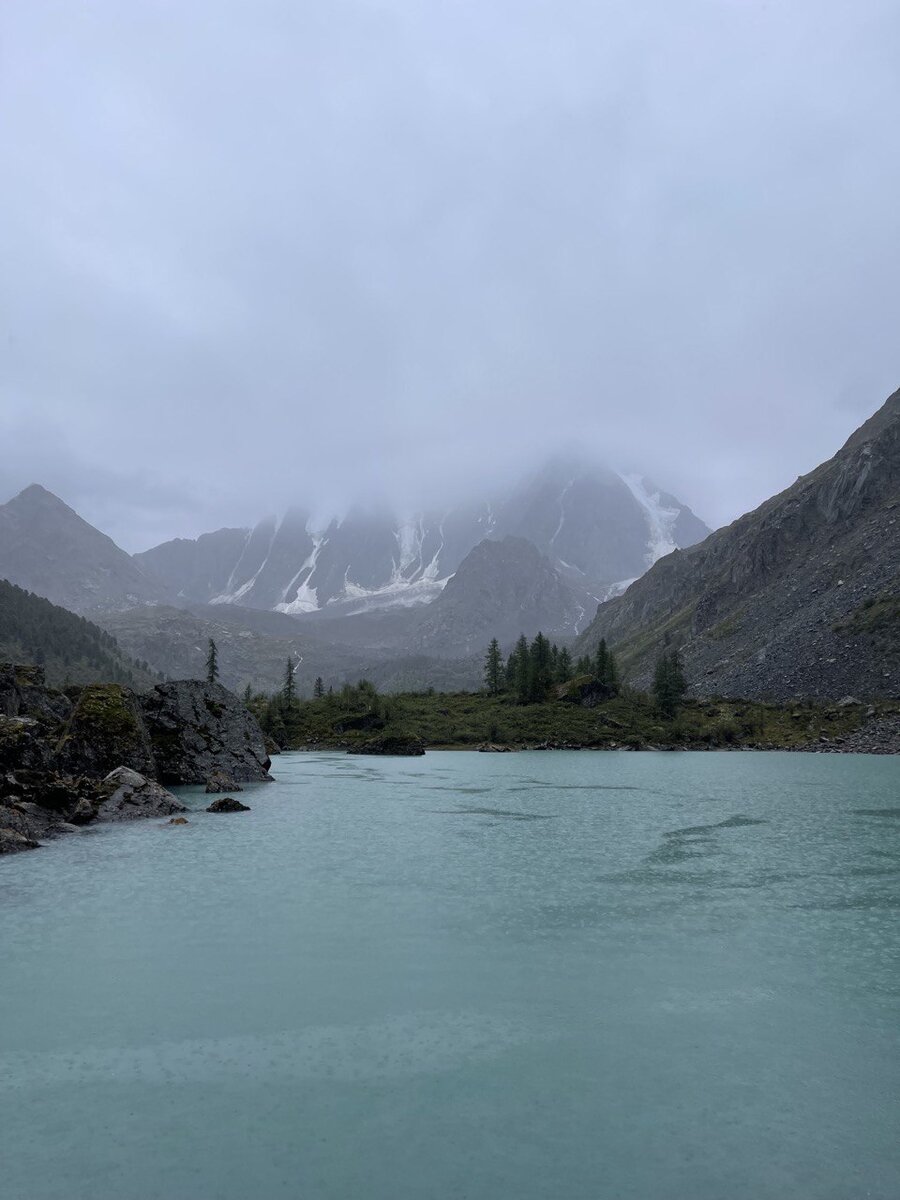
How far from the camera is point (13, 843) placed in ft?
112

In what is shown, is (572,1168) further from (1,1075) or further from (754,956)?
(754,956)

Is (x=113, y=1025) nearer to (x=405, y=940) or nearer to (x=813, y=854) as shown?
(x=405, y=940)

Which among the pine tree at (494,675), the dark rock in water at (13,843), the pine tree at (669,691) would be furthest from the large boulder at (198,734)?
the pine tree at (494,675)

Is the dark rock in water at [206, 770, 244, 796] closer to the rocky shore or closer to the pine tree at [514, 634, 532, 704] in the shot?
the rocky shore

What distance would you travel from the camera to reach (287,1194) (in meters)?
10.0

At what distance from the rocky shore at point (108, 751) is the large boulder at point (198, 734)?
0.09 m

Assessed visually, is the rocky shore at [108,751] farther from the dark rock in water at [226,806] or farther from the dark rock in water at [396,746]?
the dark rock in water at [396,746]

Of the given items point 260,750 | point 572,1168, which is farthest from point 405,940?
point 260,750

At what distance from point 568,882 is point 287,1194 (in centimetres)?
2022

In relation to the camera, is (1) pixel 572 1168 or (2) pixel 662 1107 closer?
(1) pixel 572 1168

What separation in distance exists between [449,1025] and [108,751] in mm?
46689

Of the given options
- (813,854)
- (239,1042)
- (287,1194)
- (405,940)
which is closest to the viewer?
(287,1194)

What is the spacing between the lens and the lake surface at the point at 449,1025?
425 inches

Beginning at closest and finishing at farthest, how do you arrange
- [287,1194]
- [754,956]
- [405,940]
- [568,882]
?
[287,1194] → [754,956] → [405,940] → [568,882]
